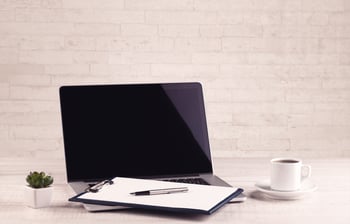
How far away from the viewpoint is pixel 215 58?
4.12 meters

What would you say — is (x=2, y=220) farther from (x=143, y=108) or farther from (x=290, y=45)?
(x=290, y=45)

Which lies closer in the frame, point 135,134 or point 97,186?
point 97,186

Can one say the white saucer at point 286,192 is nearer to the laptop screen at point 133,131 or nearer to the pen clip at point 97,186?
the laptop screen at point 133,131

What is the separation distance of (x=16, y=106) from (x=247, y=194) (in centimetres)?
259

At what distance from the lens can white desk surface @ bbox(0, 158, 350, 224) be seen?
4.94 ft

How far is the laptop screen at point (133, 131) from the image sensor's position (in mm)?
1853

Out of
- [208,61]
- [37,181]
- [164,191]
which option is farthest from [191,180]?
[208,61]

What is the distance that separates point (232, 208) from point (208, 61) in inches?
101

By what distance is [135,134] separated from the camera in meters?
1.92

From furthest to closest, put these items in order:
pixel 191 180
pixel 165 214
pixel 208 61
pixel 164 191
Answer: pixel 208 61, pixel 191 180, pixel 164 191, pixel 165 214

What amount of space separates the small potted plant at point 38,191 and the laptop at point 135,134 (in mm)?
175

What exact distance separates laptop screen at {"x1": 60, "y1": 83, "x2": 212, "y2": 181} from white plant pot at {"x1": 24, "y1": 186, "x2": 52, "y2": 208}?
227 mm

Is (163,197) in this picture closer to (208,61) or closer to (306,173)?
(306,173)

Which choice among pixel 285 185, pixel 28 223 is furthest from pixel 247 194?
pixel 28 223
